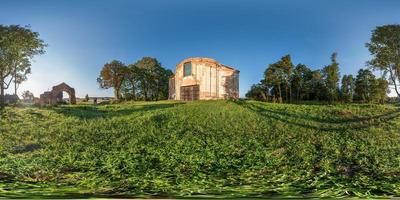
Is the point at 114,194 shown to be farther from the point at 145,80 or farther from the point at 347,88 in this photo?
the point at 347,88

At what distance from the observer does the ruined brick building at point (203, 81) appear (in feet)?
12.4

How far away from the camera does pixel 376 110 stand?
404 centimetres

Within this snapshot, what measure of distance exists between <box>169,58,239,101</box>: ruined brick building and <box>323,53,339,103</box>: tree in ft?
2.95

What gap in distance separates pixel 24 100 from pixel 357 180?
3.73 meters

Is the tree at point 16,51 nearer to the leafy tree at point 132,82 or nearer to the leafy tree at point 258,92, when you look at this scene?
the leafy tree at point 132,82

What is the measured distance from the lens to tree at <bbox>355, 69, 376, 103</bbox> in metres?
3.55

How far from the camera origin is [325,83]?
3527mm

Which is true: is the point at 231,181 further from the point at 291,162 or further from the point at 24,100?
the point at 24,100

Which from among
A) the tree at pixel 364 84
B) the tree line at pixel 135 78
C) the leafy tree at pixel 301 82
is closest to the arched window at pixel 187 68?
the tree line at pixel 135 78

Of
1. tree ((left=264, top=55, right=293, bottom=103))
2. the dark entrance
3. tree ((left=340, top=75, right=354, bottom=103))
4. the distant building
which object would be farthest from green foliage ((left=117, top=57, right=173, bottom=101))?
tree ((left=340, top=75, right=354, bottom=103))

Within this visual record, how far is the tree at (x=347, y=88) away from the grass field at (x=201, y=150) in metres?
0.28

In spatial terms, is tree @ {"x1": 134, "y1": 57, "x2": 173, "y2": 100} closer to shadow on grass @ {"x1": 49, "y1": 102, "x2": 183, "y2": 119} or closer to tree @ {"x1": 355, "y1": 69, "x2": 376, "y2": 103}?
shadow on grass @ {"x1": 49, "y1": 102, "x2": 183, "y2": 119}

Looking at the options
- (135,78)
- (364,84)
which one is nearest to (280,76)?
(364,84)

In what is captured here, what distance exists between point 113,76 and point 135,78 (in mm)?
239
